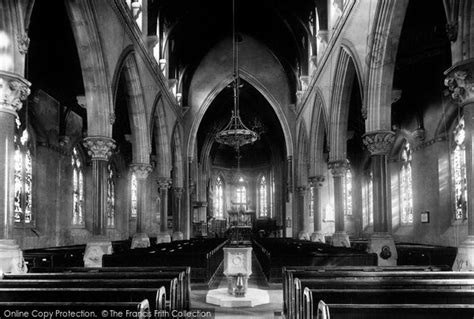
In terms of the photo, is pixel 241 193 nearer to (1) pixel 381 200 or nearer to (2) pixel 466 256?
(1) pixel 381 200

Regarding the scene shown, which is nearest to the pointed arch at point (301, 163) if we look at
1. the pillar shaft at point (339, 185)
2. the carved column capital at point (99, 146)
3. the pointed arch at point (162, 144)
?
the pointed arch at point (162, 144)

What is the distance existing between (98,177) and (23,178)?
5011 millimetres

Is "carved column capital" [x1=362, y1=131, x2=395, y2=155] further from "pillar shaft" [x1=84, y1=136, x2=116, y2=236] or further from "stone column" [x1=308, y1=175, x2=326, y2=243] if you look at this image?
"stone column" [x1=308, y1=175, x2=326, y2=243]

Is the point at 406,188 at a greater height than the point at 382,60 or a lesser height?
lesser

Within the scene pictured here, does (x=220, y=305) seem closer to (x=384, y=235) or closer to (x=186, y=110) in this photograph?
(x=384, y=235)

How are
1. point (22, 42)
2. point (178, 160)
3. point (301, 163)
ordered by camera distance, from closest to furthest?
point (22, 42)
point (301, 163)
point (178, 160)

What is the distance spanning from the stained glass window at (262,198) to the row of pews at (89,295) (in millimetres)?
36436

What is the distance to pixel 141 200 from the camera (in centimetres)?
1891

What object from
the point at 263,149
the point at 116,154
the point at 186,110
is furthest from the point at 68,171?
the point at 263,149

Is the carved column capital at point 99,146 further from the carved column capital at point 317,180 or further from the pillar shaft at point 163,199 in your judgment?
the carved column capital at point 317,180

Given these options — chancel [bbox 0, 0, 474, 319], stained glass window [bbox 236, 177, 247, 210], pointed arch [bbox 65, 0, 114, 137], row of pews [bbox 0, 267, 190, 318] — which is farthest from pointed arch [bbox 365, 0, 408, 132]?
stained glass window [bbox 236, 177, 247, 210]

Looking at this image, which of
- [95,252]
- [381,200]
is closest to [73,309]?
[95,252]

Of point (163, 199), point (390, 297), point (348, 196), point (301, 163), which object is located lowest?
point (390, 297)

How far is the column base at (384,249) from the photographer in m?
13.0
